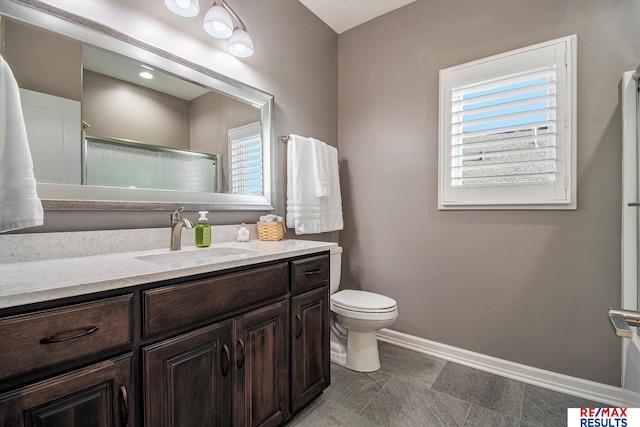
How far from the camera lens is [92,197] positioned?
4.05 feet

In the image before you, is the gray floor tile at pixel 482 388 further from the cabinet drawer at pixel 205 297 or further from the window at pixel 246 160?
the window at pixel 246 160

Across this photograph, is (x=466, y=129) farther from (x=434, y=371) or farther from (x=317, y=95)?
(x=434, y=371)

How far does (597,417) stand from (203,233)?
224cm

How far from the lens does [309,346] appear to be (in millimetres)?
1516

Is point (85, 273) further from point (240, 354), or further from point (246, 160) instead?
point (246, 160)

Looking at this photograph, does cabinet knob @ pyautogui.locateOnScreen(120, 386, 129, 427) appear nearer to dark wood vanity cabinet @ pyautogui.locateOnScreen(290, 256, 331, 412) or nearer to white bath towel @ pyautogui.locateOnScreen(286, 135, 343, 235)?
dark wood vanity cabinet @ pyautogui.locateOnScreen(290, 256, 331, 412)

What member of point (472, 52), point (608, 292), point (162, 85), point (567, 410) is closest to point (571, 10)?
point (472, 52)

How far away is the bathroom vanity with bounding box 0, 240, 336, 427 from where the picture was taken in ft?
2.26

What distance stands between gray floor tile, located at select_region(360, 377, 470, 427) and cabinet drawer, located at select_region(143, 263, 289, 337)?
2.97ft

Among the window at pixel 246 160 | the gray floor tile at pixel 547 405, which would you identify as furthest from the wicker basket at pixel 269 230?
the gray floor tile at pixel 547 405

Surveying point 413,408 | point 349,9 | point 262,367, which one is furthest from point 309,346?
point 349,9

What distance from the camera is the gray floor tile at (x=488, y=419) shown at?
57.8 inches

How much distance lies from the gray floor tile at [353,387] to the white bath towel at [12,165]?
164 cm

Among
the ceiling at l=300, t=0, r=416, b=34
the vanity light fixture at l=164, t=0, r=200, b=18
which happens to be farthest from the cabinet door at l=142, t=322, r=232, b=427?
the ceiling at l=300, t=0, r=416, b=34
